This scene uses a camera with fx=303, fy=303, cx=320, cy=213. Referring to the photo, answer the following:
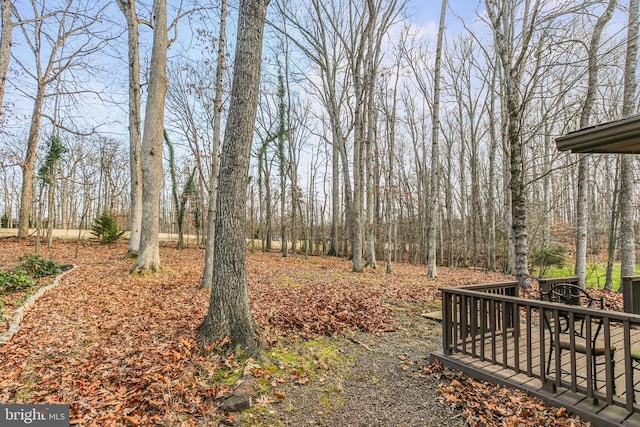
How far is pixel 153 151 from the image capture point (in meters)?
9.12

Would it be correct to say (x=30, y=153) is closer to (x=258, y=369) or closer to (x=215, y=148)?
(x=215, y=148)

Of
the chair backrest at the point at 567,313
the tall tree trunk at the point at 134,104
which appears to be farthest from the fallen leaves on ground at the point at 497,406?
the tall tree trunk at the point at 134,104

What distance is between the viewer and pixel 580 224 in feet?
29.1

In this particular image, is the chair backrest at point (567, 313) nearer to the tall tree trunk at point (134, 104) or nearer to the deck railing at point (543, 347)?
the deck railing at point (543, 347)

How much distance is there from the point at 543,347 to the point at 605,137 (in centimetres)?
251

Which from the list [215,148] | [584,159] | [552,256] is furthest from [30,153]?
[552,256]

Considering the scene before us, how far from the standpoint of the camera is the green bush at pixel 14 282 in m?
6.72

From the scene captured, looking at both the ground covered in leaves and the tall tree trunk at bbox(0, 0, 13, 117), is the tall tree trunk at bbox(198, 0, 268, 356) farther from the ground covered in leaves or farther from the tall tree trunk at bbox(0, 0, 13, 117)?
the tall tree trunk at bbox(0, 0, 13, 117)

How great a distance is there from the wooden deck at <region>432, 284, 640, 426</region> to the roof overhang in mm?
2026

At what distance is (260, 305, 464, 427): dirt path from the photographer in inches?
124

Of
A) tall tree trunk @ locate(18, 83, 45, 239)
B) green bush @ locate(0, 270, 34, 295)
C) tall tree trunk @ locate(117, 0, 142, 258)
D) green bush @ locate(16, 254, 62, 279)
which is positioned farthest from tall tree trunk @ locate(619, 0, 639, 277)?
tall tree trunk @ locate(18, 83, 45, 239)

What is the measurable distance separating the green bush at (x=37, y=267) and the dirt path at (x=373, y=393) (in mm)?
8629

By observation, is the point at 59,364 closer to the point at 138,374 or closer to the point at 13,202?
the point at 138,374

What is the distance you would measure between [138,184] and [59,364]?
8.43m
